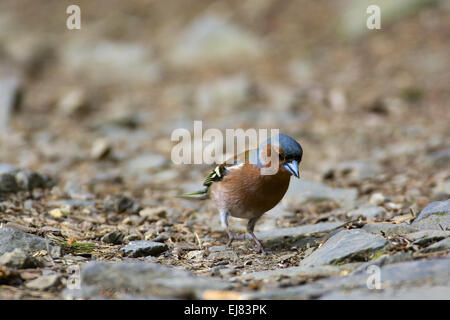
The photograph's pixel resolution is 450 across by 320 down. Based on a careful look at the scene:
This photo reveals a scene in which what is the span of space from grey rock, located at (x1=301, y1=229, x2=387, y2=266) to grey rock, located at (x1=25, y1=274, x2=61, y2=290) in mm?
1754

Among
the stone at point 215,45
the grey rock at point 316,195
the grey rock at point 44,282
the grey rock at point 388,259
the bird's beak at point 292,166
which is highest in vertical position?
the stone at point 215,45

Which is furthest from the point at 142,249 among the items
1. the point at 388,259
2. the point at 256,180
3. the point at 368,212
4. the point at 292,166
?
the point at 368,212

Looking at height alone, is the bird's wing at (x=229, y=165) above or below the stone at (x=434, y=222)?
above

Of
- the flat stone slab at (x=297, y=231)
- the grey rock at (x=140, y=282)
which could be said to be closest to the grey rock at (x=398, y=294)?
the grey rock at (x=140, y=282)

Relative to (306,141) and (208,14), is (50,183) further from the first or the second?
(208,14)

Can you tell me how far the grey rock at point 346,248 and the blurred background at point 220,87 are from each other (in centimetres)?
279

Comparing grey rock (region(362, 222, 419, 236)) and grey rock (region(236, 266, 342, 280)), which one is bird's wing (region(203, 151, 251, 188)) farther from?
grey rock (region(236, 266, 342, 280))

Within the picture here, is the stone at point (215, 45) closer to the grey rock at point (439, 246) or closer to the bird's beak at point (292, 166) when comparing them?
the bird's beak at point (292, 166)

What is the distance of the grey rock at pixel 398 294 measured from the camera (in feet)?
9.66

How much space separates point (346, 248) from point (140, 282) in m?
1.49

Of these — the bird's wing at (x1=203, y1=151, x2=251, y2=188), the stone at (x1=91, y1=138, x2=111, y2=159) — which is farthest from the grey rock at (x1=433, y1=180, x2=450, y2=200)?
the stone at (x1=91, y1=138, x2=111, y2=159)

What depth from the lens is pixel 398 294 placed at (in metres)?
3.04

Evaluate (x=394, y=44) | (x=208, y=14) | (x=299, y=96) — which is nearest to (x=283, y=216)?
(x=299, y=96)
